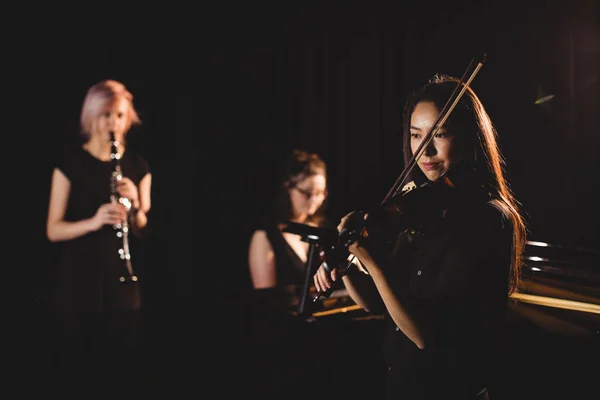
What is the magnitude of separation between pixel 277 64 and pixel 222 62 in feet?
1.29

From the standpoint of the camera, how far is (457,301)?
124 cm

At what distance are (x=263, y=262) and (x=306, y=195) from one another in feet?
1.39

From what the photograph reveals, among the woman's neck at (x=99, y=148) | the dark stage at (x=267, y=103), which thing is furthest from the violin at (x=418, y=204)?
the dark stage at (x=267, y=103)

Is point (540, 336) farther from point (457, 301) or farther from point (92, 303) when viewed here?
point (92, 303)

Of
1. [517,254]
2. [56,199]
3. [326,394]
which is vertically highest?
[56,199]

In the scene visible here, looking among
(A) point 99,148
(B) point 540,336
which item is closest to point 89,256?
(A) point 99,148

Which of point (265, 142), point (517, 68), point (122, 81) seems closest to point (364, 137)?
point (265, 142)

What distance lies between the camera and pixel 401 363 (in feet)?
4.70

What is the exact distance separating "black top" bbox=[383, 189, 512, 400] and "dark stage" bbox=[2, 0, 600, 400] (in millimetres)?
1708

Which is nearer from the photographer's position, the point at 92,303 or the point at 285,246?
the point at 92,303

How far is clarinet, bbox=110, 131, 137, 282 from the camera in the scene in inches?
96.0

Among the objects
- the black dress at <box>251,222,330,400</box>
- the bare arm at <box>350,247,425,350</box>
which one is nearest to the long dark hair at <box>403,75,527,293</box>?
the bare arm at <box>350,247,425,350</box>

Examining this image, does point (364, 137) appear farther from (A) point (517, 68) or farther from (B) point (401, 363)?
(B) point (401, 363)

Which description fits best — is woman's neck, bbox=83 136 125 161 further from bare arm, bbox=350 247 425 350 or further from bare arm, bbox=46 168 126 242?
bare arm, bbox=350 247 425 350
